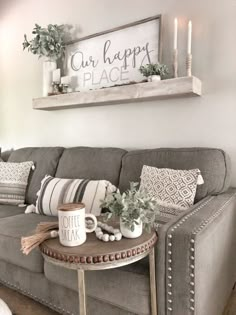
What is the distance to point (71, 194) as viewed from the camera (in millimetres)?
1839

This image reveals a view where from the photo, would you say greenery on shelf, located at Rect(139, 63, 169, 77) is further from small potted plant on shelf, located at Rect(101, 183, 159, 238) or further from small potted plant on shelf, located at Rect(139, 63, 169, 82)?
small potted plant on shelf, located at Rect(101, 183, 159, 238)

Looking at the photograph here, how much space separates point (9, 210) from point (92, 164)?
28.7 inches

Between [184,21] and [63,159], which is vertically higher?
[184,21]

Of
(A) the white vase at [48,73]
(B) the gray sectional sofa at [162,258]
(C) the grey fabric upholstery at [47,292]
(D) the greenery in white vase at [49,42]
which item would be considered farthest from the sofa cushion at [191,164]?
(D) the greenery in white vase at [49,42]

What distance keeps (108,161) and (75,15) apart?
56.3 inches

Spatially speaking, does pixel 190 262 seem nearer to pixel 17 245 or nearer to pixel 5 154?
pixel 17 245

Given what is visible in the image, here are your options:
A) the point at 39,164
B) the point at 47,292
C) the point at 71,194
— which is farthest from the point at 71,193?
the point at 39,164

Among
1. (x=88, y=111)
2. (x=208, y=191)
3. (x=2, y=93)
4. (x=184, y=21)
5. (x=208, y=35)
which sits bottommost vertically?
(x=208, y=191)

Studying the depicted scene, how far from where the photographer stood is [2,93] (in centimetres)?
318

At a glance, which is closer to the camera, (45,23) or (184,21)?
(184,21)

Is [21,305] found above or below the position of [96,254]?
below

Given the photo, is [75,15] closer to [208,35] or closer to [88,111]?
[88,111]

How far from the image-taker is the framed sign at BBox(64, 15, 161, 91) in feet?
6.84

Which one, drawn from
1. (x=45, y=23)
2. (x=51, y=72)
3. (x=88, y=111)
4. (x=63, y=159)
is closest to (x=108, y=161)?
(x=63, y=159)
